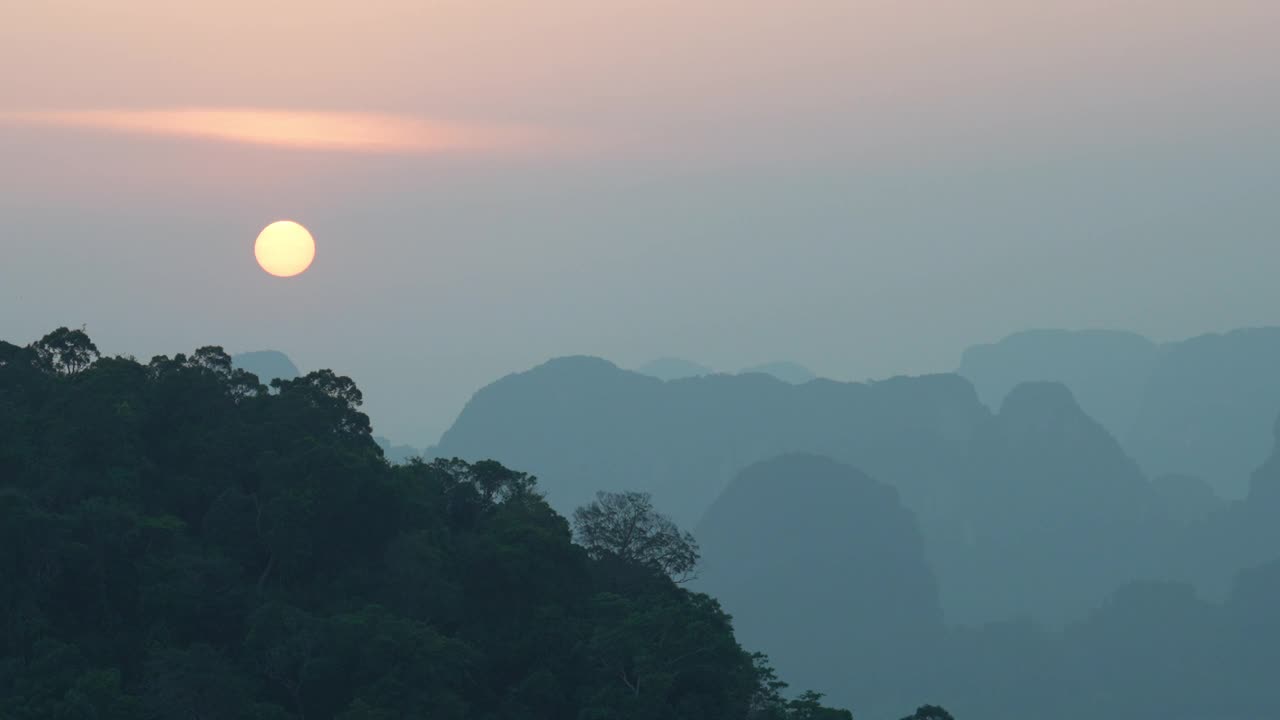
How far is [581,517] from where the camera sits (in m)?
77.3

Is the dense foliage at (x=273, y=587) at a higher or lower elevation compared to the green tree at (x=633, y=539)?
lower

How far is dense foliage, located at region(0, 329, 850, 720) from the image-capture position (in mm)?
52344

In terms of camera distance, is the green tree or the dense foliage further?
the green tree

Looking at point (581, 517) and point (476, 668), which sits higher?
point (581, 517)

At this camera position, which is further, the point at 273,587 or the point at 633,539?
the point at 633,539

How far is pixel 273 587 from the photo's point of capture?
59.9 m

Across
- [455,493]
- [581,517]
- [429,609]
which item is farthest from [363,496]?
[581,517]

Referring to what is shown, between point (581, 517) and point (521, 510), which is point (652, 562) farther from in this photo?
point (521, 510)

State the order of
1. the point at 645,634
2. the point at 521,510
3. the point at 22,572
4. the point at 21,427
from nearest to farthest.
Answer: the point at 22,572
the point at 645,634
the point at 21,427
the point at 521,510

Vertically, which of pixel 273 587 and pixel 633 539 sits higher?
pixel 633 539

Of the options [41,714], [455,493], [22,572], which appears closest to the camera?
[41,714]

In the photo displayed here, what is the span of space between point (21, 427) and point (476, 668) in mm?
22788

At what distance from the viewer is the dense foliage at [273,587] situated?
52.3 m

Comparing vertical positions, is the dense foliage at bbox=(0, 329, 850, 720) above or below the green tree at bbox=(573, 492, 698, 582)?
below
